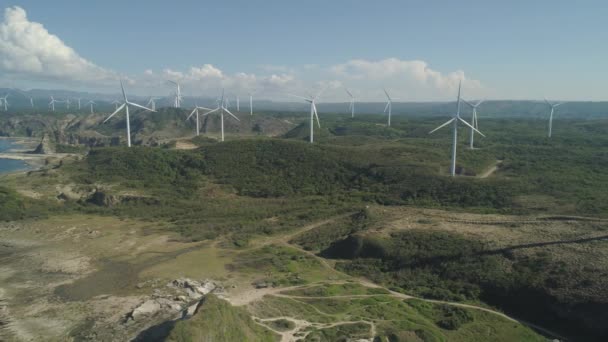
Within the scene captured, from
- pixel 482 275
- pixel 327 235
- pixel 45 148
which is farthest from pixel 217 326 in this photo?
pixel 45 148

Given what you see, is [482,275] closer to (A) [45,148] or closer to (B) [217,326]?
(B) [217,326]

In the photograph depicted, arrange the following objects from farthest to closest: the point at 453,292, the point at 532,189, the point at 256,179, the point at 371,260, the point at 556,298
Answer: the point at 256,179 < the point at 532,189 < the point at 371,260 < the point at 453,292 < the point at 556,298

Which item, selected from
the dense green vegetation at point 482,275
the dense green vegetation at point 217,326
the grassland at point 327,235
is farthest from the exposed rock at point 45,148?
the dense green vegetation at point 217,326

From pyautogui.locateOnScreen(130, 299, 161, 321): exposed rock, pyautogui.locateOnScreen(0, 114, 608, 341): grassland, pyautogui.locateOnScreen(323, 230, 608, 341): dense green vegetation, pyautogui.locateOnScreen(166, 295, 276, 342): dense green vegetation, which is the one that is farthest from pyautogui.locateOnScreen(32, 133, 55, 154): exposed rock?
pyautogui.locateOnScreen(166, 295, 276, 342): dense green vegetation

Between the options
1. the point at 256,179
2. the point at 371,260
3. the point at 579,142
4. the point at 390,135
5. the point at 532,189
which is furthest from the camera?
the point at 390,135

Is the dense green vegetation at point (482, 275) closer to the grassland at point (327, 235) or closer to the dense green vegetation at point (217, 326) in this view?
the grassland at point (327, 235)

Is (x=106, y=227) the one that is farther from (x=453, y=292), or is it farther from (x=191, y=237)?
(x=453, y=292)

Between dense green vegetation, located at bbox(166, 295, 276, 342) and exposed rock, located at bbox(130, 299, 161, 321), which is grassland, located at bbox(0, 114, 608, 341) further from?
exposed rock, located at bbox(130, 299, 161, 321)

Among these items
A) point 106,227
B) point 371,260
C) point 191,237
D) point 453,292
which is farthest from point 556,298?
point 106,227

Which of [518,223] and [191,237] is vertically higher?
[518,223]
